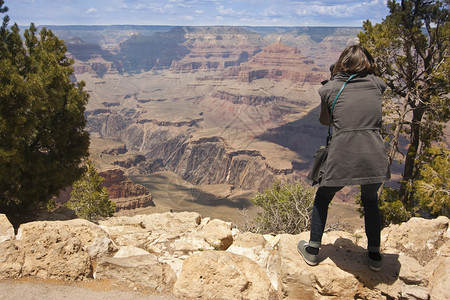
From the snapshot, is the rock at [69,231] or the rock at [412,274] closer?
the rock at [412,274]

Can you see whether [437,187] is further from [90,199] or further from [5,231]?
[90,199]

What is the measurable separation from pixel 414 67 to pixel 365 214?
11.6 metres

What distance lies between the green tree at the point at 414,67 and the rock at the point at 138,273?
1082 cm

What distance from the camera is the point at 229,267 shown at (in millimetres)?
4789

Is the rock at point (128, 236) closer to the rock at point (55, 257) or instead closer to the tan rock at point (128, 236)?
the tan rock at point (128, 236)

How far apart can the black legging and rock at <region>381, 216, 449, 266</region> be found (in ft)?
5.73

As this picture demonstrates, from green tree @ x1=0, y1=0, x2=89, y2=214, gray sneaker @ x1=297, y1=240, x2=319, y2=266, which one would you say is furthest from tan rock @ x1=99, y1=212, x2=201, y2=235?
gray sneaker @ x1=297, y1=240, x2=319, y2=266

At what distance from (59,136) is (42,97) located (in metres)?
2.81

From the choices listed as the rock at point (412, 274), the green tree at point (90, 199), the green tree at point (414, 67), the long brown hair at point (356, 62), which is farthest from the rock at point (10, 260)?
the green tree at point (90, 199)

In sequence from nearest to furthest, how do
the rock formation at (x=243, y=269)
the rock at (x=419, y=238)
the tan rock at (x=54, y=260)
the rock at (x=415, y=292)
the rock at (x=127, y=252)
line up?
1. the rock at (x=415, y=292)
2. the rock formation at (x=243, y=269)
3. the tan rock at (x=54, y=260)
4. the rock at (x=127, y=252)
5. the rock at (x=419, y=238)

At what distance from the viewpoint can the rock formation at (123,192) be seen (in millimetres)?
68000

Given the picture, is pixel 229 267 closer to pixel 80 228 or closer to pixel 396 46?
pixel 80 228

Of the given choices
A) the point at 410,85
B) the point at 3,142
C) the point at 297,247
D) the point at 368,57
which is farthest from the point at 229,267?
the point at 410,85

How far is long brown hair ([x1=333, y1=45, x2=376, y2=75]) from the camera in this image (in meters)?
3.98
